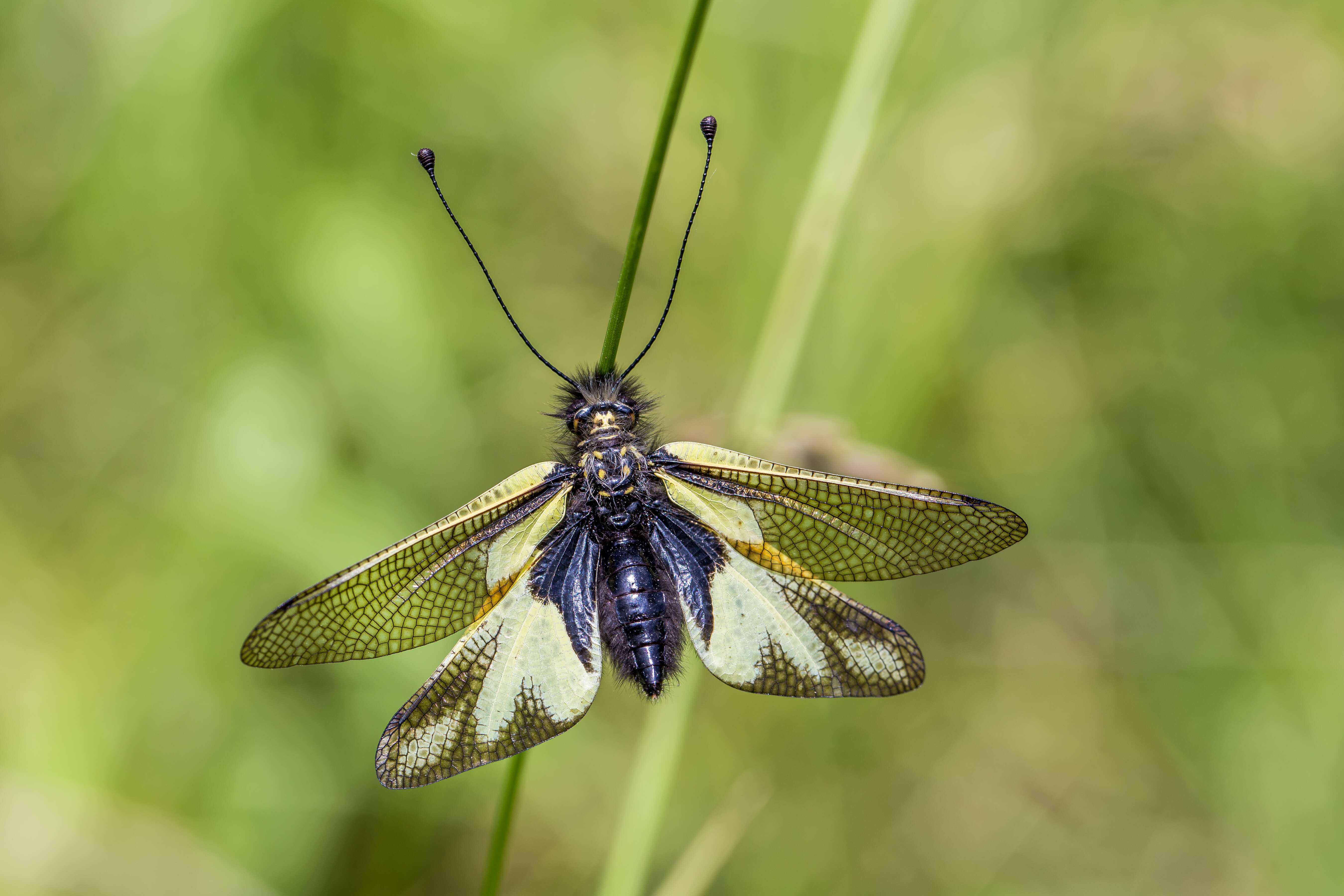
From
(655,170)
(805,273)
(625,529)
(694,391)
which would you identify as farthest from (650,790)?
(694,391)

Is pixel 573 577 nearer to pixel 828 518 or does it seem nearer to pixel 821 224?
pixel 828 518


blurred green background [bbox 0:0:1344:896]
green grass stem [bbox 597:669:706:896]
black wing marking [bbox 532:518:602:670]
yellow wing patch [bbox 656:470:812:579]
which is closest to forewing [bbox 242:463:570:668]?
black wing marking [bbox 532:518:602:670]

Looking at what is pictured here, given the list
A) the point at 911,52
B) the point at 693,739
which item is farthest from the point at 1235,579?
the point at 911,52

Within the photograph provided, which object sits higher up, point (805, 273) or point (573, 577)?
point (805, 273)

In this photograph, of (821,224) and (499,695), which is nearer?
(499,695)

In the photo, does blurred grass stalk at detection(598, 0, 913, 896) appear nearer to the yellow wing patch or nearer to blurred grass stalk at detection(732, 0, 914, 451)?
blurred grass stalk at detection(732, 0, 914, 451)

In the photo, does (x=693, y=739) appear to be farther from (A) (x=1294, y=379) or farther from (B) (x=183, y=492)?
(A) (x=1294, y=379)
